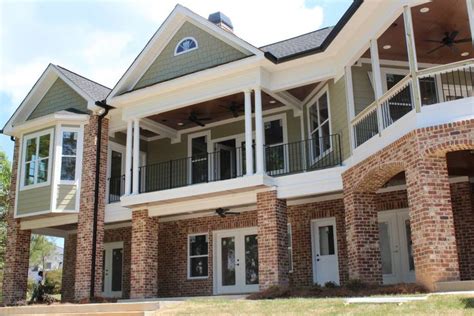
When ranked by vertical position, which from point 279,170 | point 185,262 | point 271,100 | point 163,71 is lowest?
point 185,262

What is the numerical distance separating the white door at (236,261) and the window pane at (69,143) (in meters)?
5.54

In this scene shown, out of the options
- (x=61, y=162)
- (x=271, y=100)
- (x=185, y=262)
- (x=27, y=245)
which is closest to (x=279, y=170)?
(x=271, y=100)

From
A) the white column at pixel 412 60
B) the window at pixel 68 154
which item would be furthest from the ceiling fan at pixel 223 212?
the white column at pixel 412 60

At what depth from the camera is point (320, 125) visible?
623 inches

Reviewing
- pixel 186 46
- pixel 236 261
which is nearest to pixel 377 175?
pixel 236 261

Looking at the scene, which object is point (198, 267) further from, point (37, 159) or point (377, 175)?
point (377, 175)

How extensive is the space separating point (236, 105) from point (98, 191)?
209 inches

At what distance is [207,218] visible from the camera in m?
18.2

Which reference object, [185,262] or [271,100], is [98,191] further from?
[271,100]

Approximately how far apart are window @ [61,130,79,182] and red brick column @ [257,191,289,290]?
22.3ft

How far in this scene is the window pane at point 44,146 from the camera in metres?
18.2

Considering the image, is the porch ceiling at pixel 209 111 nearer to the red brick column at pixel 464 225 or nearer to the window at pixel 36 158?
the window at pixel 36 158

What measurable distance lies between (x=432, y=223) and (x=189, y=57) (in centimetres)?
938

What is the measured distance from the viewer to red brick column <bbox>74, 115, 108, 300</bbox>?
1698cm
